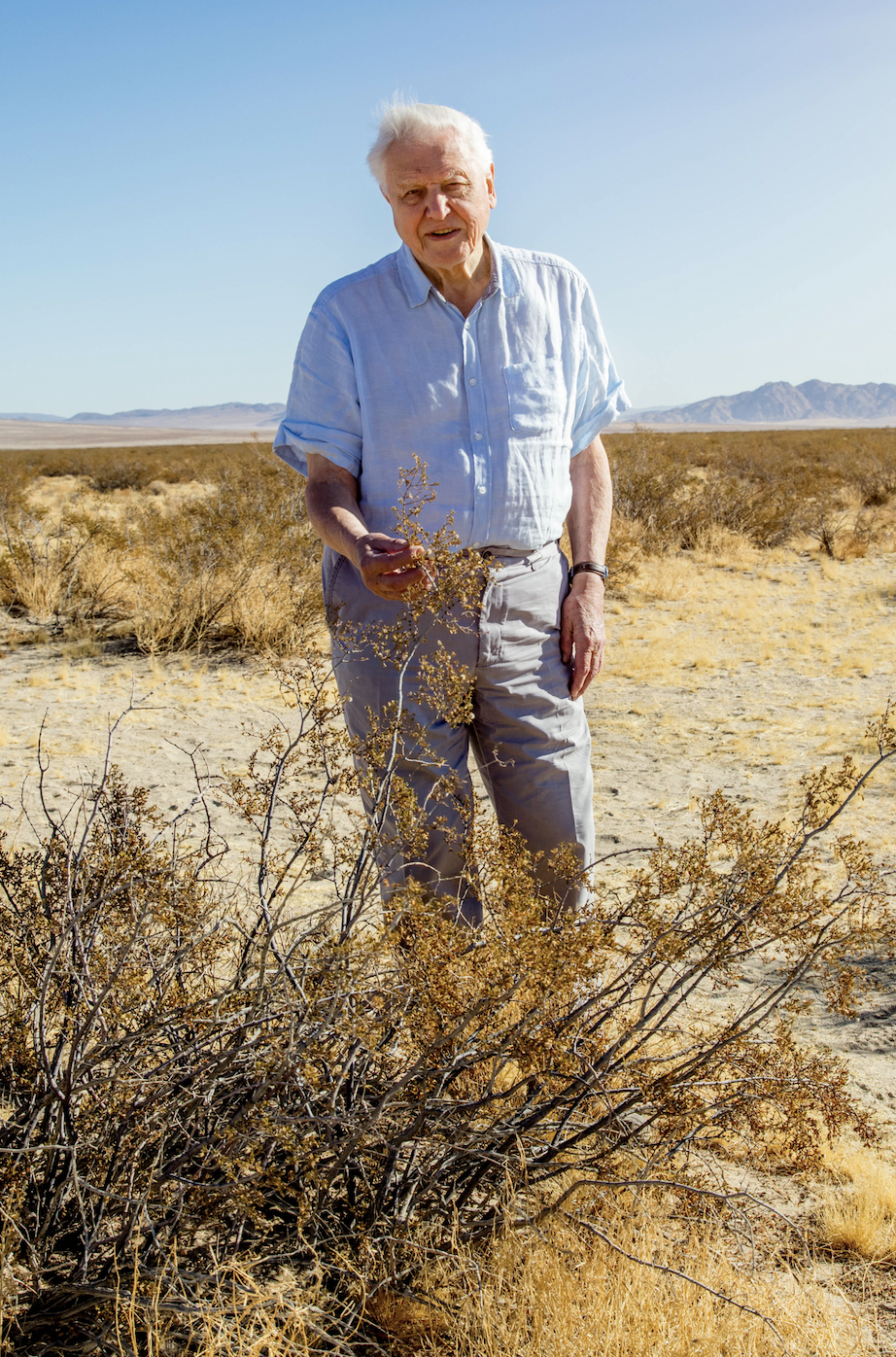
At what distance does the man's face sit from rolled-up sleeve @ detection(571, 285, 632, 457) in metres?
0.37

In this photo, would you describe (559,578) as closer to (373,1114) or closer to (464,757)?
(464,757)

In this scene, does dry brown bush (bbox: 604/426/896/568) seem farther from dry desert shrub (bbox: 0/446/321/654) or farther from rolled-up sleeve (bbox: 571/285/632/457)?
rolled-up sleeve (bbox: 571/285/632/457)

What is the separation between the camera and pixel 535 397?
210 centimetres

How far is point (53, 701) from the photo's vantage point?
6473 millimetres

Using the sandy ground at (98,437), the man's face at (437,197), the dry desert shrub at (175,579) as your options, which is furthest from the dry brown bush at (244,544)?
the sandy ground at (98,437)

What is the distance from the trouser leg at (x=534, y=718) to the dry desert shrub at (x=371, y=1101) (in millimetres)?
340

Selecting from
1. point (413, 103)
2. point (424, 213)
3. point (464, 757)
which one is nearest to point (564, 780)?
point (464, 757)

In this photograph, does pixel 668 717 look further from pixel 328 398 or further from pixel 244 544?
pixel 328 398

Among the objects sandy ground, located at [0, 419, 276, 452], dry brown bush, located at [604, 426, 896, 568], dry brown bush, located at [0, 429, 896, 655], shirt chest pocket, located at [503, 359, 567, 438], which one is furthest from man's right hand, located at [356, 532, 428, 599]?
sandy ground, located at [0, 419, 276, 452]

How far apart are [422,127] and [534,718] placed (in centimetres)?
119

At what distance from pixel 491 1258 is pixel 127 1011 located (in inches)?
27.3

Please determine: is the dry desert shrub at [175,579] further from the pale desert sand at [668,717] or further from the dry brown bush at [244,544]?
the pale desert sand at [668,717]

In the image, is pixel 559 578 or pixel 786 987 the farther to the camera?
pixel 559 578

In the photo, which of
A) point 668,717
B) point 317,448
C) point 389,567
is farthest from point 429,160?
point 668,717
